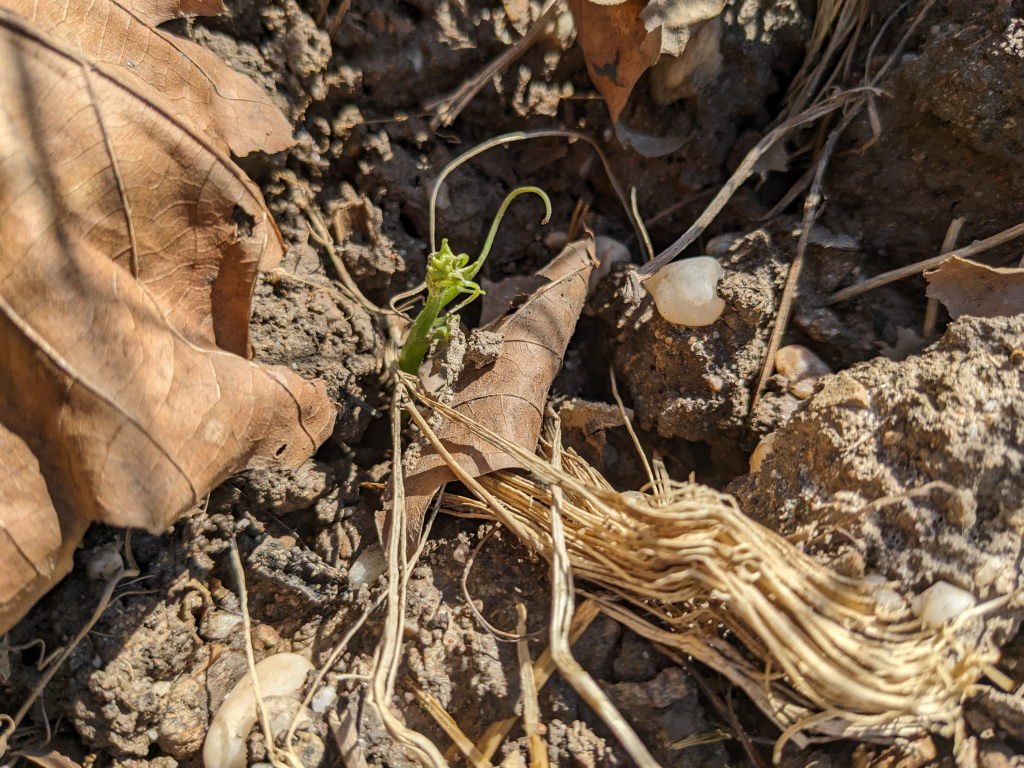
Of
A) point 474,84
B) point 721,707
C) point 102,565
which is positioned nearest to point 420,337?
point 474,84

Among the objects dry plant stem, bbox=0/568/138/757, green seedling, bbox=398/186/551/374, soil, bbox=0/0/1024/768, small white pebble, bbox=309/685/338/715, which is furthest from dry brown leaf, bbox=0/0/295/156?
small white pebble, bbox=309/685/338/715

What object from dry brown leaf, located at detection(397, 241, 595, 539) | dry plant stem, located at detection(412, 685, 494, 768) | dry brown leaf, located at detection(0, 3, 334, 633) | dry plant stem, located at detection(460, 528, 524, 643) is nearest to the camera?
dry brown leaf, located at detection(0, 3, 334, 633)

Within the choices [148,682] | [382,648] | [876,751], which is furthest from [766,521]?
[148,682]

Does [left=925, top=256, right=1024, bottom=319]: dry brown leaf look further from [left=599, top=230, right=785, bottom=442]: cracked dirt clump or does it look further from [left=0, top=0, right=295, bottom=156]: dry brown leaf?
[left=0, top=0, right=295, bottom=156]: dry brown leaf

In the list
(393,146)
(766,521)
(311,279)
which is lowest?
(766,521)

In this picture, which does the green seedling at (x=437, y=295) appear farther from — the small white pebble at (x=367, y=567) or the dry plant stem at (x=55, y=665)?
the dry plant stem at (x=55, y=665)

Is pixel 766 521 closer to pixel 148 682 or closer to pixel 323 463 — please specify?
pixel 323 463

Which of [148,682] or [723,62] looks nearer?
[148,682]
